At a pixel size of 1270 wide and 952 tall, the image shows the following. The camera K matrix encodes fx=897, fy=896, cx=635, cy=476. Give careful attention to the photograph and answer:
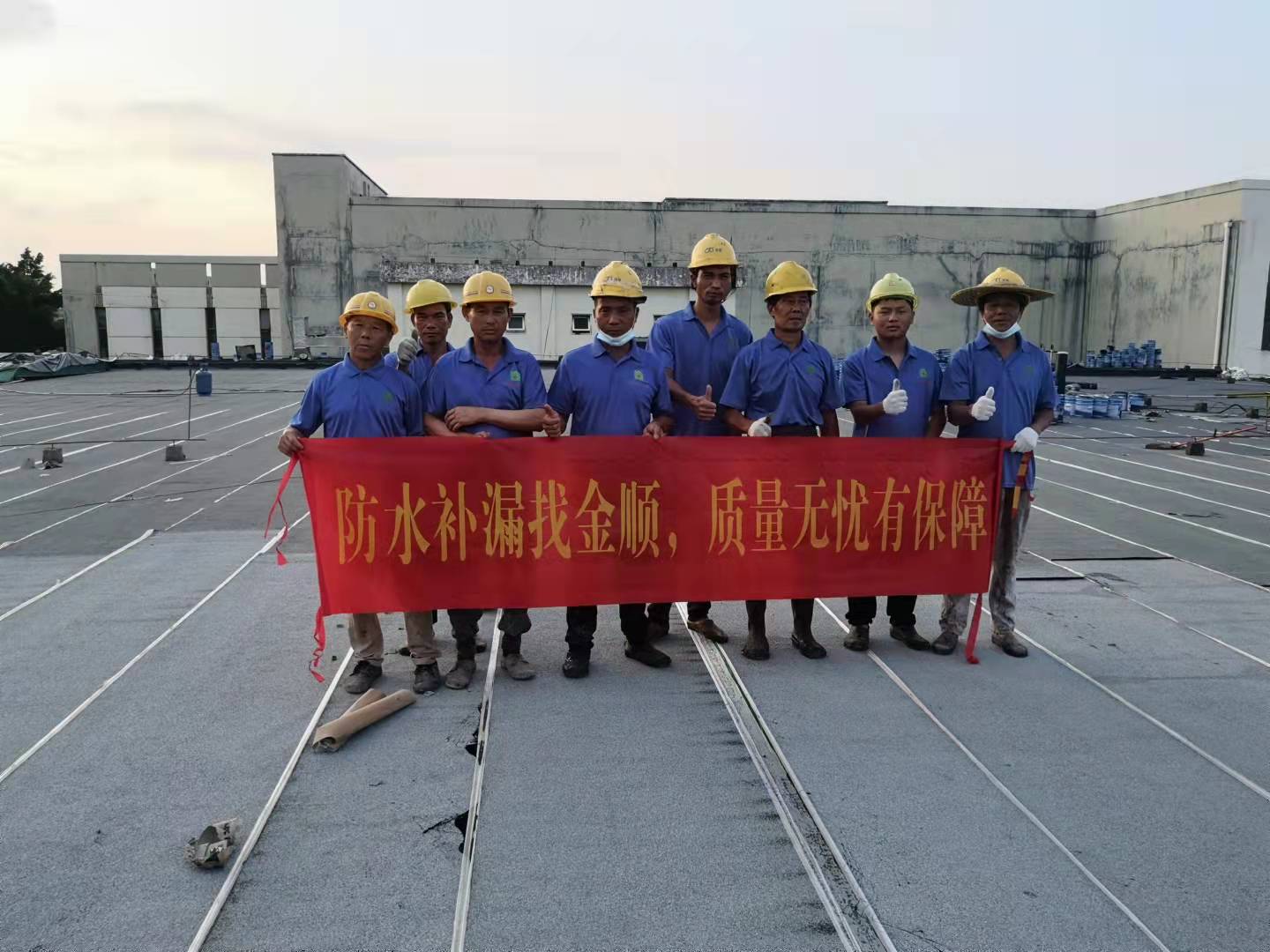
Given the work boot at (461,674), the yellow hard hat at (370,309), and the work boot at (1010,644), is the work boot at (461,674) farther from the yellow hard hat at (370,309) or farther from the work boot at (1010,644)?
the work boot at (1010,644)

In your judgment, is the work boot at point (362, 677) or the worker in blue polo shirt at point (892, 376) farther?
the worker in blue polo shirt at point (892, 376)

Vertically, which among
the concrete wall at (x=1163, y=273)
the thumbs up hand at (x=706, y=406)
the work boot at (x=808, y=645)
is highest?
the concrete wall at (x=1163, y=273)

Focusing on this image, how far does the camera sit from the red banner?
163 inches

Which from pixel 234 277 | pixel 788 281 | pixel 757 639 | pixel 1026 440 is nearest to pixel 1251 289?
pixel 1026 440

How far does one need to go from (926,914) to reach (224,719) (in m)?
2.86

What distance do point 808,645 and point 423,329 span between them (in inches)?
101

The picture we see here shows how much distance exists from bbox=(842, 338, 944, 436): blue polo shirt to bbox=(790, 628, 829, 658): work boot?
113cm

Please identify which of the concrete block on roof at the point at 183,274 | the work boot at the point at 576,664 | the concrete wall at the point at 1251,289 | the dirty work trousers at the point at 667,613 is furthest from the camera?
the concrete block on roof at the point at 183,274

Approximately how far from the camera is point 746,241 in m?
39.0

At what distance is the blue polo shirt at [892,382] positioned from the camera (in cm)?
454

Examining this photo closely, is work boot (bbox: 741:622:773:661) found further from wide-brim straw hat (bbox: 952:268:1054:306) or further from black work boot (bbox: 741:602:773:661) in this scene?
wide-brim straw hat (bbox: 952:268:1054:306)

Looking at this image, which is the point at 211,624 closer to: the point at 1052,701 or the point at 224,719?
the point at 224,719

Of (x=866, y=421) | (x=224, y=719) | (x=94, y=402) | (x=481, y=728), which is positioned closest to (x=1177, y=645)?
(x=866, y=421)

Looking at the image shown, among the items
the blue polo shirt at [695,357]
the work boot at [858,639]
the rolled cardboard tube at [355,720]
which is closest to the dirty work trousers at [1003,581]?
the work boot at [858,639]
